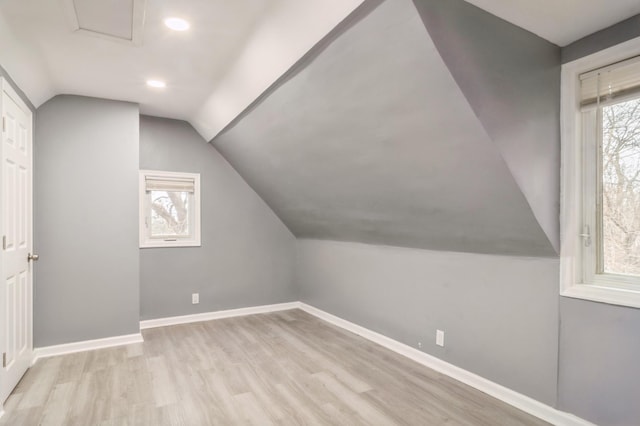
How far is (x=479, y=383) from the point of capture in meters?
2.60

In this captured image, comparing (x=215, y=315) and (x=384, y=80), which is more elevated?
(x=384, y=80)

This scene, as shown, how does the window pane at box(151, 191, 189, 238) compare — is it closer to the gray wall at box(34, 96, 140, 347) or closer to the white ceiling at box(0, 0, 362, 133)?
the gray wall at box(34, 96, 140, 347)

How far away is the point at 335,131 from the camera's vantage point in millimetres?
2615

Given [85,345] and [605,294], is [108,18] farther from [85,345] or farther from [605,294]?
[605,294]

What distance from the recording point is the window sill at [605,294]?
1875 millimetres

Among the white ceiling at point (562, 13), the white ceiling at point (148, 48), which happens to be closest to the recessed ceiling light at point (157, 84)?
the white ceiling at point (148, 48)

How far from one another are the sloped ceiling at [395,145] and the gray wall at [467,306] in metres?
0.14

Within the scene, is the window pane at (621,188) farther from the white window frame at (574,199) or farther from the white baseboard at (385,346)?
the white baseboard at (385,346)

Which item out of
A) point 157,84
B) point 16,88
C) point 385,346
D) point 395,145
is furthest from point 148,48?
point 385,346

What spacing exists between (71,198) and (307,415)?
2.82 meters

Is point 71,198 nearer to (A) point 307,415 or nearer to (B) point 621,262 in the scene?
(A) point 307,415

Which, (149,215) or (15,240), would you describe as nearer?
(15,240)

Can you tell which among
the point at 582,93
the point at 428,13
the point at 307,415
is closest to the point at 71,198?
the point at 307,415

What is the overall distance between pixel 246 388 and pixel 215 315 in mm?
1980
